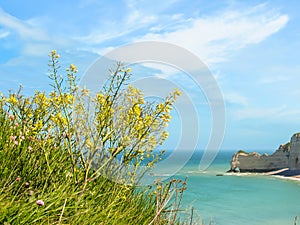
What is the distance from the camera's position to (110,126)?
4.01 meters

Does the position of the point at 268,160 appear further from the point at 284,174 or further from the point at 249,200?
the point at 249,200

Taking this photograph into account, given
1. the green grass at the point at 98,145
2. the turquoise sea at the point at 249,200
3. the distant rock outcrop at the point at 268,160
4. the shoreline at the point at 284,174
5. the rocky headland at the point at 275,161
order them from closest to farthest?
the green grass at the point at 98,145, the turquoise sea at the point at 249,200, the shoreline at the point at 284,174, the rocky headland at the point at 275,161, the distant rock outcrop at the point at 268,160

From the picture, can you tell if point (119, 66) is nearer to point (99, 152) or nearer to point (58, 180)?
point (99, 152)

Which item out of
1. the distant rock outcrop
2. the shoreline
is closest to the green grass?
the shoreline

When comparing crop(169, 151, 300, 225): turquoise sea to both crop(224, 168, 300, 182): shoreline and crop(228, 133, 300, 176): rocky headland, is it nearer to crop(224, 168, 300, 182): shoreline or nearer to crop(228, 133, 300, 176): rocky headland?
crop(224, 168, 300, 182): shoreline

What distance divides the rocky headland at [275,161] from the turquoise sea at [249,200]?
3.56 metres

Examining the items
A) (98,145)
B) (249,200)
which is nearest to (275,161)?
(249,200)

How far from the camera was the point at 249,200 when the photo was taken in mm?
38688

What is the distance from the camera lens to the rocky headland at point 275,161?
5497cm

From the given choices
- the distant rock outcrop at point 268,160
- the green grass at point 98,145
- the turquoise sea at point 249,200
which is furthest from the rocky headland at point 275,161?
the green grass at point 98,145

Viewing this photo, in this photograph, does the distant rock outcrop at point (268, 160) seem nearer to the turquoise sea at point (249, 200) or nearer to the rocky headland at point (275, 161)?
the rocky headland at point (275, 161)

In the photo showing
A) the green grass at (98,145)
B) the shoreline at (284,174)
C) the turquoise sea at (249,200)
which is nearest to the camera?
the green grass at (98,145)

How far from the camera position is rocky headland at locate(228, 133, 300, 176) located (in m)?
55.0

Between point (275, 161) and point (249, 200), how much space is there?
1002 inches
